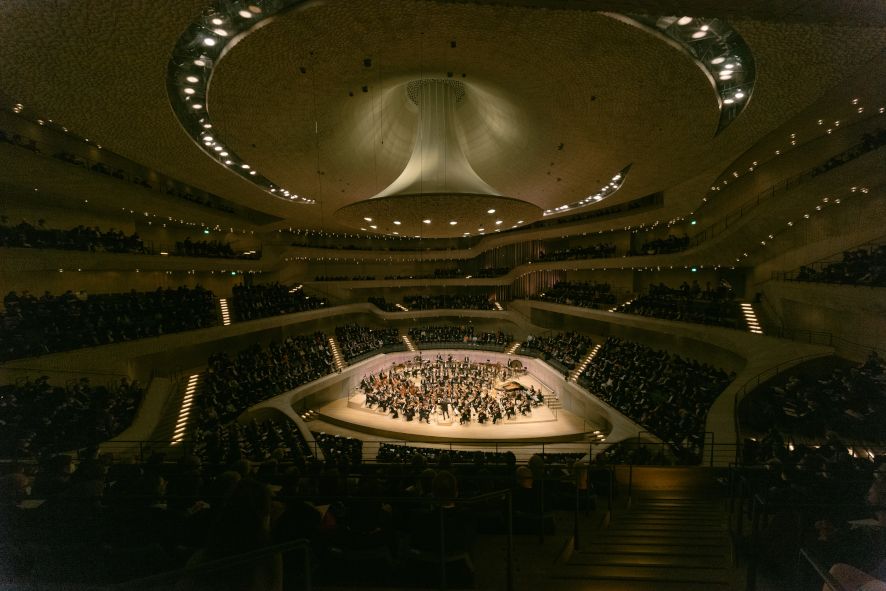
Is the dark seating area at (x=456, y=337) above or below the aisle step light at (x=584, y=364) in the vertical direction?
above

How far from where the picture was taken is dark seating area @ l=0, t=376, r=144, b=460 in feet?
29.2

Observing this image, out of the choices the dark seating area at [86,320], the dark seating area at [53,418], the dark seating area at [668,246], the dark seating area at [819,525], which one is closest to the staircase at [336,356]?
the dark seating area at [86,320]

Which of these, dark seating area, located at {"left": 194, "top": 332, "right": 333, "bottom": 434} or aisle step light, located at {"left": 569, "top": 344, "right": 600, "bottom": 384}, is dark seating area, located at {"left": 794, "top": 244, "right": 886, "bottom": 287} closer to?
aisle step light, located at {"left": 569, "top": 344, "right": 600, "bottom": 384}

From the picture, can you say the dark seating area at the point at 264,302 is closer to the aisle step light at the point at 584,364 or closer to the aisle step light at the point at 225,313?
the aisle step light at the point at 225,313

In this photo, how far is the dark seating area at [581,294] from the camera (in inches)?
1001

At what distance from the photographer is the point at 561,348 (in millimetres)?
26125

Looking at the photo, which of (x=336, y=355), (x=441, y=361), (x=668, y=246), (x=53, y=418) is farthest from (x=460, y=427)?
(x=53, y=418)

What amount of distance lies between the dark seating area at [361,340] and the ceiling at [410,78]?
13099mm

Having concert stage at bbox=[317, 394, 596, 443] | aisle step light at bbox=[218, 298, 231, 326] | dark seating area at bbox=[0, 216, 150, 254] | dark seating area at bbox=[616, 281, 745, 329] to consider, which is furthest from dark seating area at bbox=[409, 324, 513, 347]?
dark seating area at bbox=[0, 216, 150, 254]

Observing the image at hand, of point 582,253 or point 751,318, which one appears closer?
point 751,318

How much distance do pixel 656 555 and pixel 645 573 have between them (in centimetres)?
74

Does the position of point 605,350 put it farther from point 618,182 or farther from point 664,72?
point 664,72

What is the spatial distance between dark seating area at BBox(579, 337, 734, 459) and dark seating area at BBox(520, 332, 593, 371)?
4.80 ft

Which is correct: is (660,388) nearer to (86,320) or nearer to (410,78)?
(410,78)
